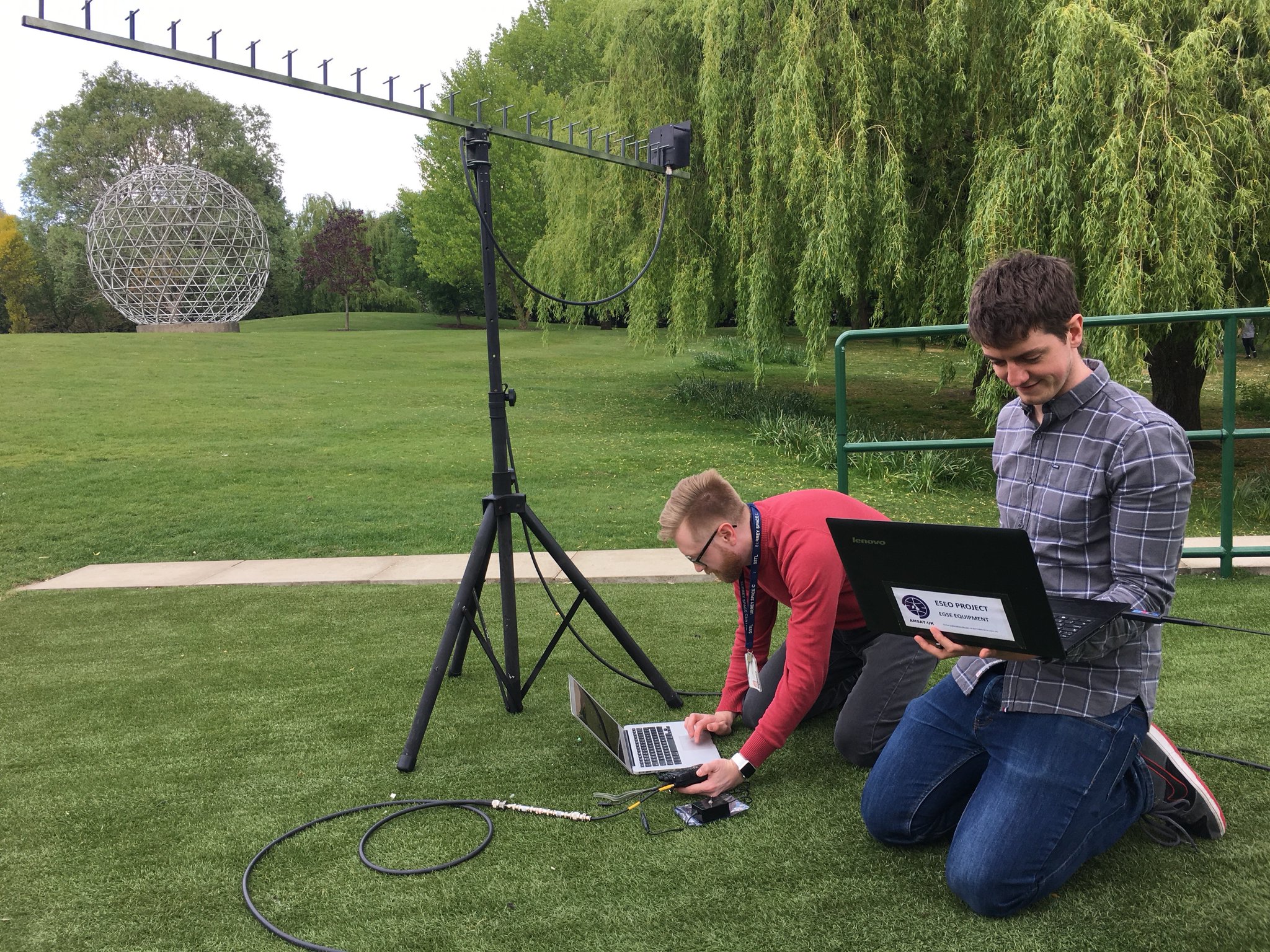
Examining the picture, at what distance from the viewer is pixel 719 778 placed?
2766 millimetres

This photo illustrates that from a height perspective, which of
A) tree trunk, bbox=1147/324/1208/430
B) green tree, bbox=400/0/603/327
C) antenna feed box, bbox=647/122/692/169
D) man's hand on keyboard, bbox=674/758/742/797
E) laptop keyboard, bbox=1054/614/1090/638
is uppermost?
green tree, bbox=400/0/603/327

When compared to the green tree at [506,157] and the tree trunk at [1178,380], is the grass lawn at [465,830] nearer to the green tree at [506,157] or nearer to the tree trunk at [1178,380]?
the tree trunk at [1178,380]

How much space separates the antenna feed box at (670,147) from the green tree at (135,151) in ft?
134

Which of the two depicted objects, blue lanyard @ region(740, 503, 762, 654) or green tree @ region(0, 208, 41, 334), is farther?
green tree @ region(0, 208, 41, 334)

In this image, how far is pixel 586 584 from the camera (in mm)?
3531

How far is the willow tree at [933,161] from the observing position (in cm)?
748

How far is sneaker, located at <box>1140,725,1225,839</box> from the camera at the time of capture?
8.01ft

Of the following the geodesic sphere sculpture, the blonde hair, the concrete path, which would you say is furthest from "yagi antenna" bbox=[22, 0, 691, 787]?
the geodesic sphere sculpture

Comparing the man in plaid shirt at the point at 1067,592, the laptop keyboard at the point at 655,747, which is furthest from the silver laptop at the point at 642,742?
the man in plaid shirt at the point at 1067,592

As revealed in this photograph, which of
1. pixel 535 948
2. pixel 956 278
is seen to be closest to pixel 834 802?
pixel 535 948

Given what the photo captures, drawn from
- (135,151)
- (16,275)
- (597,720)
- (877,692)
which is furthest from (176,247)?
(877,692)

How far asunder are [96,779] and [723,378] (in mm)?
15322

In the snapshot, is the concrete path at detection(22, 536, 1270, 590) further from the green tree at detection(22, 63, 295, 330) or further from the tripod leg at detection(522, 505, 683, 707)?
the green tree at detection(22, 63, 295, 330)

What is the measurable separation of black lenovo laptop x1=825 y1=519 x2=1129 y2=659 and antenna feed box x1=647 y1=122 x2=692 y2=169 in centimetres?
195
